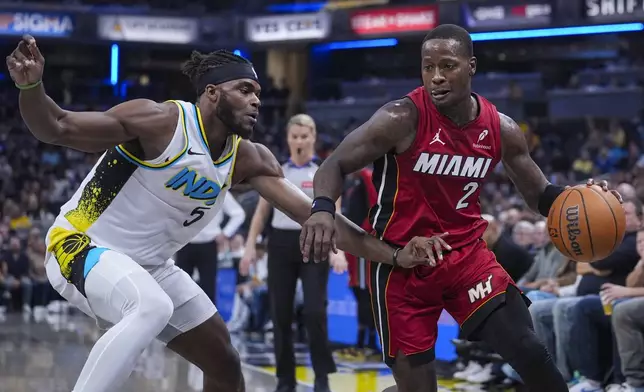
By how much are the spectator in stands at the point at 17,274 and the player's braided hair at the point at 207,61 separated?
1092 centimetres

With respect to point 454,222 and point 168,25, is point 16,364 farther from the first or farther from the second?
point 168,25

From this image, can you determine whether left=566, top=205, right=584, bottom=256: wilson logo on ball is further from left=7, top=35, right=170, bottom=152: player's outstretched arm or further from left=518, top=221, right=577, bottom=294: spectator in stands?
left=518, top=221, right=577, bottom=294: spectator in stands

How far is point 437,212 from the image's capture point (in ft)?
14.1

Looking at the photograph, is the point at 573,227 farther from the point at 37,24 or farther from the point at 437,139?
the point at 37,24

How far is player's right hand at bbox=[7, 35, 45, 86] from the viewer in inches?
149

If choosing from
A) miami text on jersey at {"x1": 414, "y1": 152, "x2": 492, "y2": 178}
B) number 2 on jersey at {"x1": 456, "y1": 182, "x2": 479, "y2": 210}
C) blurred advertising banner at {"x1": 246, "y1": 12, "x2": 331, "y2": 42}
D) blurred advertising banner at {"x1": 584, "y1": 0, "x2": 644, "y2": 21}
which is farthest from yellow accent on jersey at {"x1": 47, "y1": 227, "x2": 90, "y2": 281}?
blurred advertising banner at {"x1": 246, "y1": 12, "x2": 331, "y2": 42}

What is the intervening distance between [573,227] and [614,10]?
17.5 meters

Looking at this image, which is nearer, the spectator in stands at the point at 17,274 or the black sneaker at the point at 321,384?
the black sneaker at the point at 321,384

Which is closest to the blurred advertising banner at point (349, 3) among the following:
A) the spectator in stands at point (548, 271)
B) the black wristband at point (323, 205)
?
the spectator in stands at point (548, 271)

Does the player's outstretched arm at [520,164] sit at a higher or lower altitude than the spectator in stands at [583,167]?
higher

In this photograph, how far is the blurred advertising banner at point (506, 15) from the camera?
22312mm

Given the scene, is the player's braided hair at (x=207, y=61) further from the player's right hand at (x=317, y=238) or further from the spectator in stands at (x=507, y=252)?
the spectator in stands at (x=507, y=252)

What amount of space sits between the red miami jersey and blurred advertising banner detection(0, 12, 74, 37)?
2136 centimetres

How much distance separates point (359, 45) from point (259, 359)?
1905 cm
